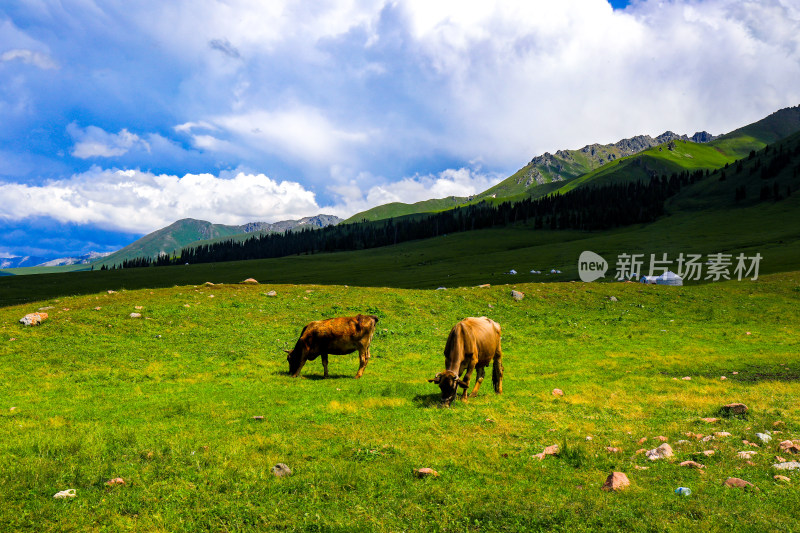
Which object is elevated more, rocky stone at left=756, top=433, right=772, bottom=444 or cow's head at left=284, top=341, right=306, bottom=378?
cow's head at left=284, top=341, right=306, bottom=378

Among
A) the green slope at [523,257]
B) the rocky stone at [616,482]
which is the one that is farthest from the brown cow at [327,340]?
the green slope at [523,257]

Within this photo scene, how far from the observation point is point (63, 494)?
7.29 m

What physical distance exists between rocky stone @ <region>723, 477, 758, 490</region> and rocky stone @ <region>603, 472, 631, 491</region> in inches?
69.1

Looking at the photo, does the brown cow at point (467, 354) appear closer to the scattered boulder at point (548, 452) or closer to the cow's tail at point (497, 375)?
the cow's tail at point (497, 375)

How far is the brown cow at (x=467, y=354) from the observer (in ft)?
45.0

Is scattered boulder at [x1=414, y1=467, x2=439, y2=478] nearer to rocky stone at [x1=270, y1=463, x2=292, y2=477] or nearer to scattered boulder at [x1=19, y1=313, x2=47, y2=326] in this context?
rocky stone at [x1=270, y1=463, x2=292, y2=477]

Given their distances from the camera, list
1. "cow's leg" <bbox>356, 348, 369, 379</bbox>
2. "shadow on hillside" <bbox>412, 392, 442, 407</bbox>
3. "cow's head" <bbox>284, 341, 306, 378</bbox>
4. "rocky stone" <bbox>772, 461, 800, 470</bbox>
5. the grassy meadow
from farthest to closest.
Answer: "cow's leg" <bbox>356, 348, 369, 379</bbox> → "cow's head" <bbox>284, 341, 306, 378</bbox> → "shadow on hillside" <bbox>412, 392, 442, 407</bbox> → "rocky stone" <bbox>772, 461, 800, 470</bbox> → the grassy meadow

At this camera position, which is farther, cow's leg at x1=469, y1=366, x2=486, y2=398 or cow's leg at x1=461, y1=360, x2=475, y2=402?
cow's leg at x1=469, y1=366, x2=486, y2=398

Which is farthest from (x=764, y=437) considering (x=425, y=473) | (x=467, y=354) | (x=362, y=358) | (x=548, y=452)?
(x=362, y=358)

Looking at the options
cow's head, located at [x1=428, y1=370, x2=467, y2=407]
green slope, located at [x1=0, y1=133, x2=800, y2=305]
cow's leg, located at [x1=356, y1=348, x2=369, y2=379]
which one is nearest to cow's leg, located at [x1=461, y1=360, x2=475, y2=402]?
cow's head, located at [x1=428, y1=370, x2=467, y2=407]

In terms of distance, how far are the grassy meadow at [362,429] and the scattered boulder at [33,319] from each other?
1.90 feet

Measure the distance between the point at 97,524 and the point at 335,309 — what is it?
25.6 m

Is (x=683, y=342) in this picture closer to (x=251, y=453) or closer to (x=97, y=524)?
(x=251, y=453)

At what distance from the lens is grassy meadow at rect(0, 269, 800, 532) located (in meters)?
6.91
